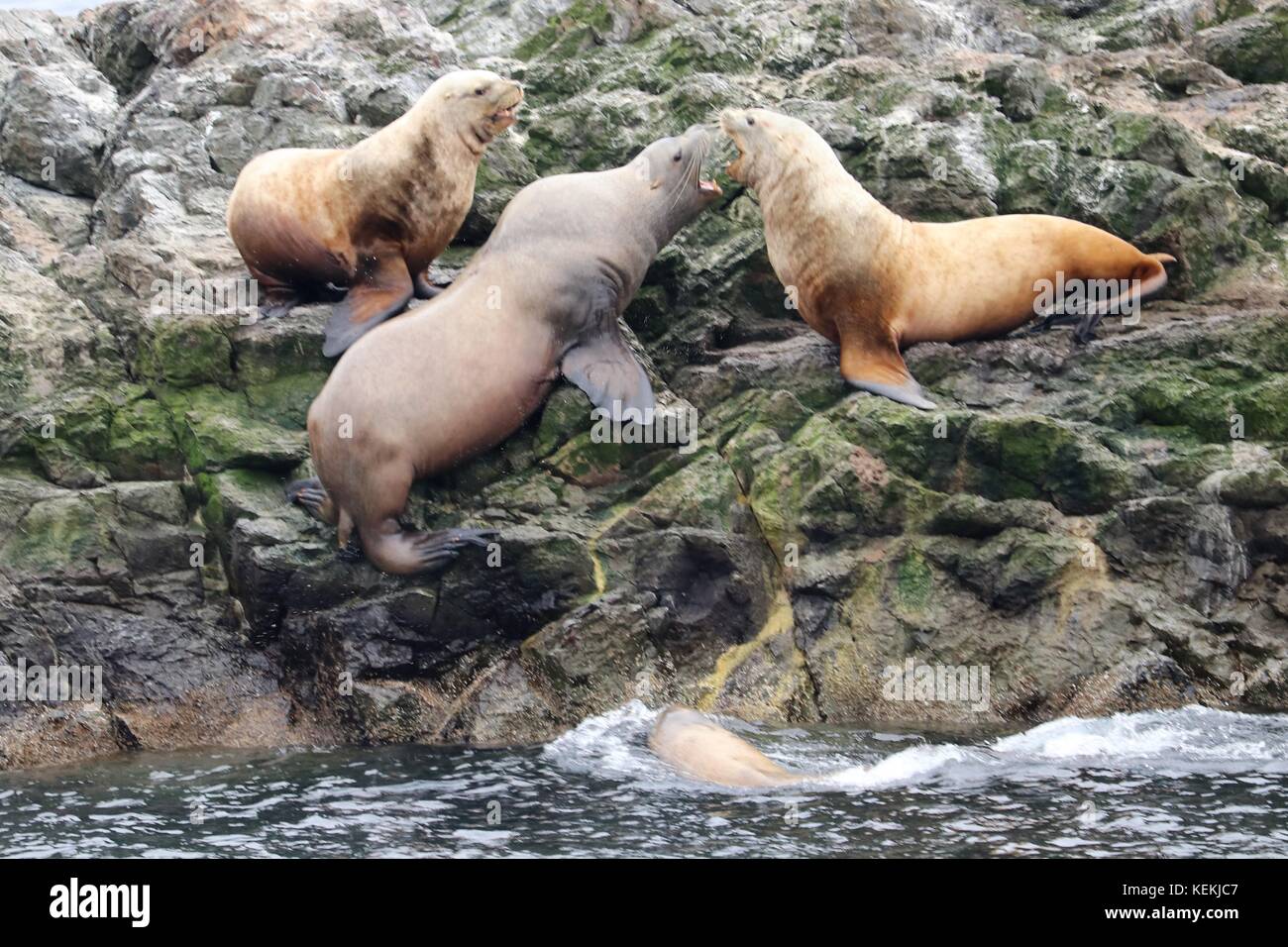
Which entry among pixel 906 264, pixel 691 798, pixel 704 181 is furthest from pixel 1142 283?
pixel 691 798

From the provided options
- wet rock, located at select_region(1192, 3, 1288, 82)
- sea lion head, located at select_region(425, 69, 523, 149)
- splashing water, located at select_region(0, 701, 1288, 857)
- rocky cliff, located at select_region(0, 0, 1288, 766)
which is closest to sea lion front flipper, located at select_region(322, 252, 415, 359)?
rocky cliff, located at select_region(0, 0, 1288, 766)

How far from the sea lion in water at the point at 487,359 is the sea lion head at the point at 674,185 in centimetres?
1

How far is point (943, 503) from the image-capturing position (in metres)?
7.46

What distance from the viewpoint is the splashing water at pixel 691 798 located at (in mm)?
5395

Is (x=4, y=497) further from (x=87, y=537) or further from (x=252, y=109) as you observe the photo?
(x=252, y=109)

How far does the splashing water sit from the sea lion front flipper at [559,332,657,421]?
156 cm

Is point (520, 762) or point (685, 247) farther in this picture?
point (685, 247)

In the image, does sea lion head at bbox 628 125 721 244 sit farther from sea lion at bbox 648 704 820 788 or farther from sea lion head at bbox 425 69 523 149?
sea lion at bbox 648 704 820 788

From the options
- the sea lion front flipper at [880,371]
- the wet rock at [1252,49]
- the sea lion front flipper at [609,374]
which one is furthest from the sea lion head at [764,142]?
the wet rock at [1252,49]

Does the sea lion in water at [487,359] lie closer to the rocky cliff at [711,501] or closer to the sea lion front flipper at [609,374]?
the sea lion front flipper at [609,374]
